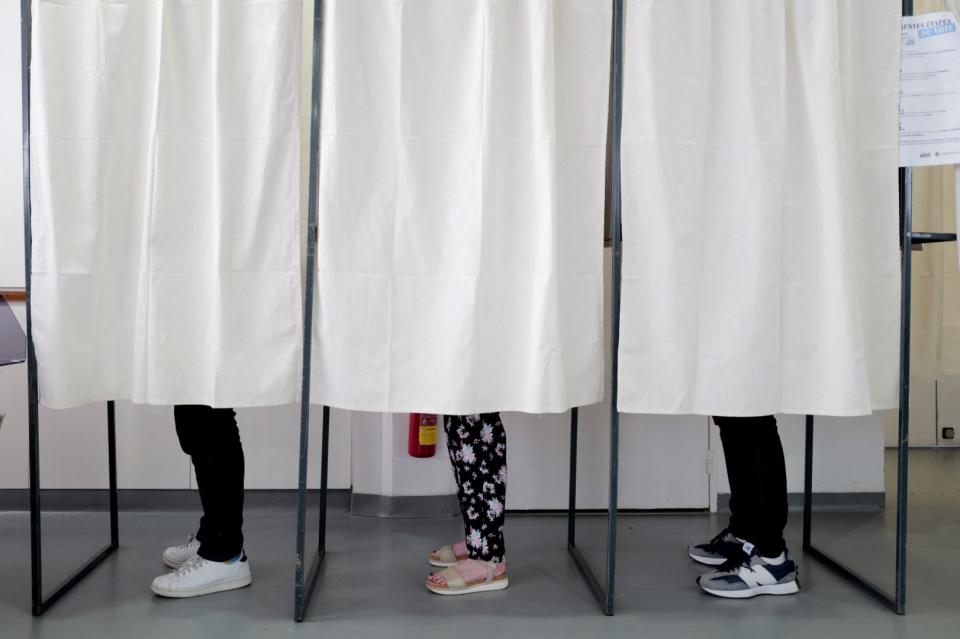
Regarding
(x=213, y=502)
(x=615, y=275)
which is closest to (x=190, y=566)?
(x=213, y=502)

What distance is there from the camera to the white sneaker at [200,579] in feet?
7.07

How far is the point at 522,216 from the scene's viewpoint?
6.67 ft

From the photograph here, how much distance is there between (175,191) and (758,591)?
1.91 m

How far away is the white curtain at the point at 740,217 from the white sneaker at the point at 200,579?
3.90ft

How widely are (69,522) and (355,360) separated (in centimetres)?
163

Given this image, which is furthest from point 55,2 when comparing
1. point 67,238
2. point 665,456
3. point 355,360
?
point 665,456

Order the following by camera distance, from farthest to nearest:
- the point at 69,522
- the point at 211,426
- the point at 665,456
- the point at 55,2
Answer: the point at 665,456 < the point at 69,522 < the point at 211,426 < the point at 55,2

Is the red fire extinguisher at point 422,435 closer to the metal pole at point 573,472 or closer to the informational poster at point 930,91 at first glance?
the metal pole at point 573,472

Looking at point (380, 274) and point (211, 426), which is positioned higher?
point (380, 274)

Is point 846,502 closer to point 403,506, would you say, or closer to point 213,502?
point 403,506

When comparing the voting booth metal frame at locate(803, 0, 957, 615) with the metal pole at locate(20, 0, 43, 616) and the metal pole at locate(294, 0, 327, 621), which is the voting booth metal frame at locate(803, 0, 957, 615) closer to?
the metal pole at locate(294, 0, 327, 621)

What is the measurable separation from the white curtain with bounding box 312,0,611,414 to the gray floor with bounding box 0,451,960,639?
1.86 feet

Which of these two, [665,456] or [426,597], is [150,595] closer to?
[426,597]

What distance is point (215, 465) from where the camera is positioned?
2148 mm
